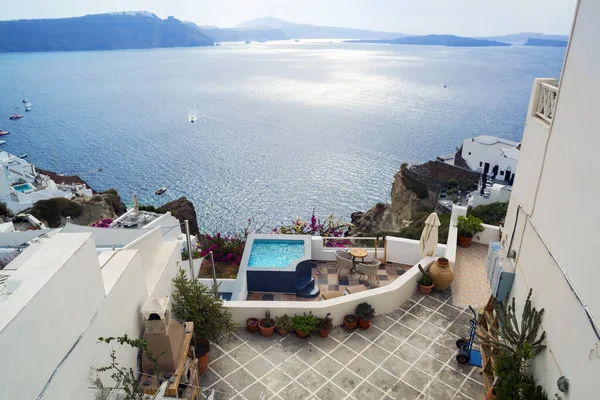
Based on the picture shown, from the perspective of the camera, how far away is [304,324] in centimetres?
820

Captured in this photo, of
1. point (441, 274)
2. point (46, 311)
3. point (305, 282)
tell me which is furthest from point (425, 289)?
point (46, 311)

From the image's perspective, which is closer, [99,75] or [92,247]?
[92,247]

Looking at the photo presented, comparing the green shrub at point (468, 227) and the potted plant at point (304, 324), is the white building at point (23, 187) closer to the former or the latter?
the potted plant at point (304, 324)

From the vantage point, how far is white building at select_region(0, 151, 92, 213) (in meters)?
36.3

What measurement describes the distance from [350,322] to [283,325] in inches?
54.8

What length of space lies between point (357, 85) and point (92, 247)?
4897 inches

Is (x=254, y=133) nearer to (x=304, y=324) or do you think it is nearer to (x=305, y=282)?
(x=305, y=282)

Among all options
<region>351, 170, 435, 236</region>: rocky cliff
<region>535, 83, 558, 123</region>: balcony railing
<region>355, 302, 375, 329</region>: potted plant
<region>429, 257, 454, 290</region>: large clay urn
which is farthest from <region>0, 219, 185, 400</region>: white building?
<region>351, 170, 435, 236</region>: rocky cliff

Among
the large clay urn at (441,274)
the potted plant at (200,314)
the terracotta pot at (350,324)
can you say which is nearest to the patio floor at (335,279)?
the large clay urn at (441,274)

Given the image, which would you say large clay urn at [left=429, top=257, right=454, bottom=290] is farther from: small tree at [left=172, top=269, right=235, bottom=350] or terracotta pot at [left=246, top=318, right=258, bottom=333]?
small tree at [left=172, top=269, right=235, bottom=350]

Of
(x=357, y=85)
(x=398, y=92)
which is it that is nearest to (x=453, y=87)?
(x=398, y=92)

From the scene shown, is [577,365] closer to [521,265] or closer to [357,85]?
[521,265]

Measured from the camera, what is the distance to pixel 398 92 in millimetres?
108000

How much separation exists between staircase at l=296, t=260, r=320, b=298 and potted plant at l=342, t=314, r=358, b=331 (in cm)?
197
